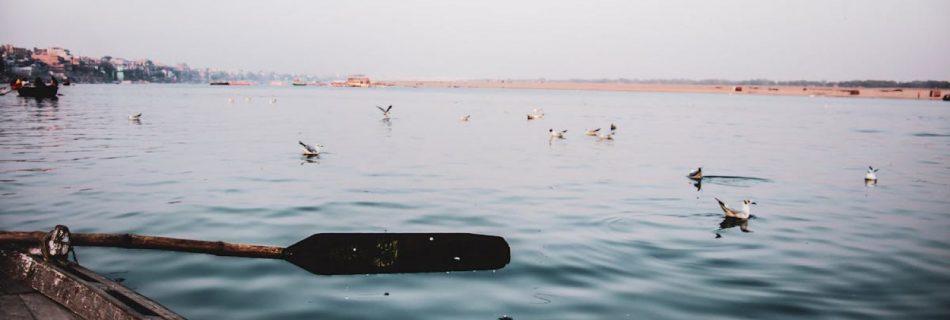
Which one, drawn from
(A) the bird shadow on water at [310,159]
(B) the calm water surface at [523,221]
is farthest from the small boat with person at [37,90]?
(A) the bird shadow on water at [310,159]

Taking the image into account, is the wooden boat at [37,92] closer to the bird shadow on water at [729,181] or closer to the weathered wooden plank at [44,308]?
the bird shadow on water at [729,181]

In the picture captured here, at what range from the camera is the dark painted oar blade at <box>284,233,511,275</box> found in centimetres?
809

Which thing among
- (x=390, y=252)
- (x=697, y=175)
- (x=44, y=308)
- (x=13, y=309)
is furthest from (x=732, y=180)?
(x=13, y=309)

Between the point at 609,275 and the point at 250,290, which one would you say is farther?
the point at 609,275

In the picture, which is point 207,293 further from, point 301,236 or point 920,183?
point 920,183

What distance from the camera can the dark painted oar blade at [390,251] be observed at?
319 inches

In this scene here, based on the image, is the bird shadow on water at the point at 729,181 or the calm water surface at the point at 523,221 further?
the bird shadow on water at the point at 729,181

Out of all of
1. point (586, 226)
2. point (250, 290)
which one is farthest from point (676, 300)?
point (250, 290)

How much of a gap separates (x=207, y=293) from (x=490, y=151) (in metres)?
23.6

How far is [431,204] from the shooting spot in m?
16.6

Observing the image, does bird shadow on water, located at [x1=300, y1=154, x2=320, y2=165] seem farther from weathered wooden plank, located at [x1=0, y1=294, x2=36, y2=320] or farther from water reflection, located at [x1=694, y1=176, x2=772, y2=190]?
weathered wooden plank, located at [x1=0, y1=294, x2=36, y2=320]

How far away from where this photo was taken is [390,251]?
8188 mm

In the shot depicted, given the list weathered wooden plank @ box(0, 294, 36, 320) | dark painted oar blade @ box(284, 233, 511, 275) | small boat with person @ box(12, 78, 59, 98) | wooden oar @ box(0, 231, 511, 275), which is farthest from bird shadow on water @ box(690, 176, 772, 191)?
small boat with person @ box(12, 78, 59, 98)

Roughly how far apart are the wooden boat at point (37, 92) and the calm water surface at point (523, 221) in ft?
202
